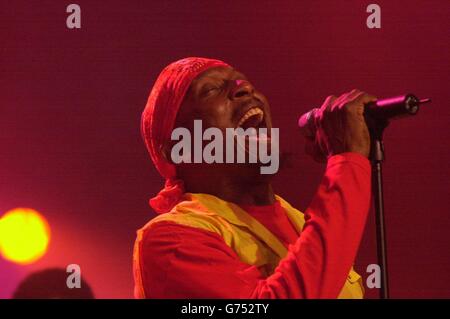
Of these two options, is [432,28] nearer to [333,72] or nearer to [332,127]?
[333,72]

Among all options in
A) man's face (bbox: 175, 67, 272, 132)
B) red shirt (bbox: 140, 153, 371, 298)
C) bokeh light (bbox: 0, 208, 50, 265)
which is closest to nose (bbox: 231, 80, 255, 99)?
man's face (bbox: 175, 67, 272, 132)

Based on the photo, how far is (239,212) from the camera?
1.64m

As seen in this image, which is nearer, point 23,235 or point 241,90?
point 241,90

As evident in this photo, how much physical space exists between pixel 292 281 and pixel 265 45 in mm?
987

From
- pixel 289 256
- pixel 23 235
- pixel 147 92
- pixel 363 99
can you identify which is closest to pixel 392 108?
pixel 363 99

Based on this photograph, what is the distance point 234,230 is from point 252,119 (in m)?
0.30

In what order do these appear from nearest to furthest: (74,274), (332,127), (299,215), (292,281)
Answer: (292,281) < (332,127) < (299,215) < (74,274)

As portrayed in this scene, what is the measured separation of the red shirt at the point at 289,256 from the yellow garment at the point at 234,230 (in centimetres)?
3

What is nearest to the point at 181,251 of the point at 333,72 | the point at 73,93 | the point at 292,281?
the point at 292,281

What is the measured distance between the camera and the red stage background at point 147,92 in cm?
206

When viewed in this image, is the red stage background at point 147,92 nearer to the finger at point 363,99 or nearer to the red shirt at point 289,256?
the red shirt at point 289,256

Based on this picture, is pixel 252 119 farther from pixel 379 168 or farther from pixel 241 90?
pixel 379 168

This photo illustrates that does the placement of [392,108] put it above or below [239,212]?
above

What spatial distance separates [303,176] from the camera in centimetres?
221
